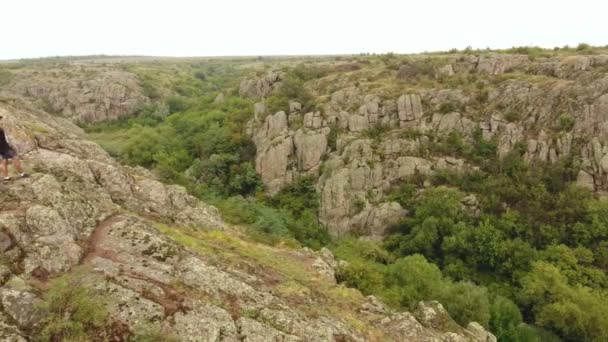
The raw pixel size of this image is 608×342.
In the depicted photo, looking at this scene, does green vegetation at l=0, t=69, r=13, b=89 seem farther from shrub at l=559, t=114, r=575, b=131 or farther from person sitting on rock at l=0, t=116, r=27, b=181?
shrub at l=559, t=114, r=575, b=131

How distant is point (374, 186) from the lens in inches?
2170

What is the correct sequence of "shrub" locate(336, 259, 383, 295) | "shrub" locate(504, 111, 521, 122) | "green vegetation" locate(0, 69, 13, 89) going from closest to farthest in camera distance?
"shrub" locate(336, 259, 383, 295)
"shrub" locate(504, 111, 521, 122)
"green vegetation" locate(0, 69, 13, 89)

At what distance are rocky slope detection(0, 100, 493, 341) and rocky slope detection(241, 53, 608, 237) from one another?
34.0 metres

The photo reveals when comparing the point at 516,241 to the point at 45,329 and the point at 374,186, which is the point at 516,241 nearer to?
the point at 374,186

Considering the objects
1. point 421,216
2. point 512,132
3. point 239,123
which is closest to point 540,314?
point 421,216

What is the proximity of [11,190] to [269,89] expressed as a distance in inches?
2705

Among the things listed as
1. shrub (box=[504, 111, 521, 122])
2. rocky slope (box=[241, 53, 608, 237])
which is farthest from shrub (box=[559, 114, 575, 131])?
shrub (box=[504, 111, 521, 122])

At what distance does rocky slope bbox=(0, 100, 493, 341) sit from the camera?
1309 centimetres

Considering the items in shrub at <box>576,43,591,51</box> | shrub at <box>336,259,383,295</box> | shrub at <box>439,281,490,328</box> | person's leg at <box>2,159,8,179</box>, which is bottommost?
shrub at <box>439,281,490,328</box>

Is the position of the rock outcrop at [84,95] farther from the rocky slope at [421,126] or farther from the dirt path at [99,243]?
the dirt path at [99,243]

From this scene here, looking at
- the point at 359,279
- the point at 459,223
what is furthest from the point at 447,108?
the point at 359,279

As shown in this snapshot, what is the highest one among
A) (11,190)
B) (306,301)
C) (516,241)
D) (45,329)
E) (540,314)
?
(11,190)

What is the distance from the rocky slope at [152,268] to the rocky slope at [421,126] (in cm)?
3396

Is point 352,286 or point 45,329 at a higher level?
point 45,329
